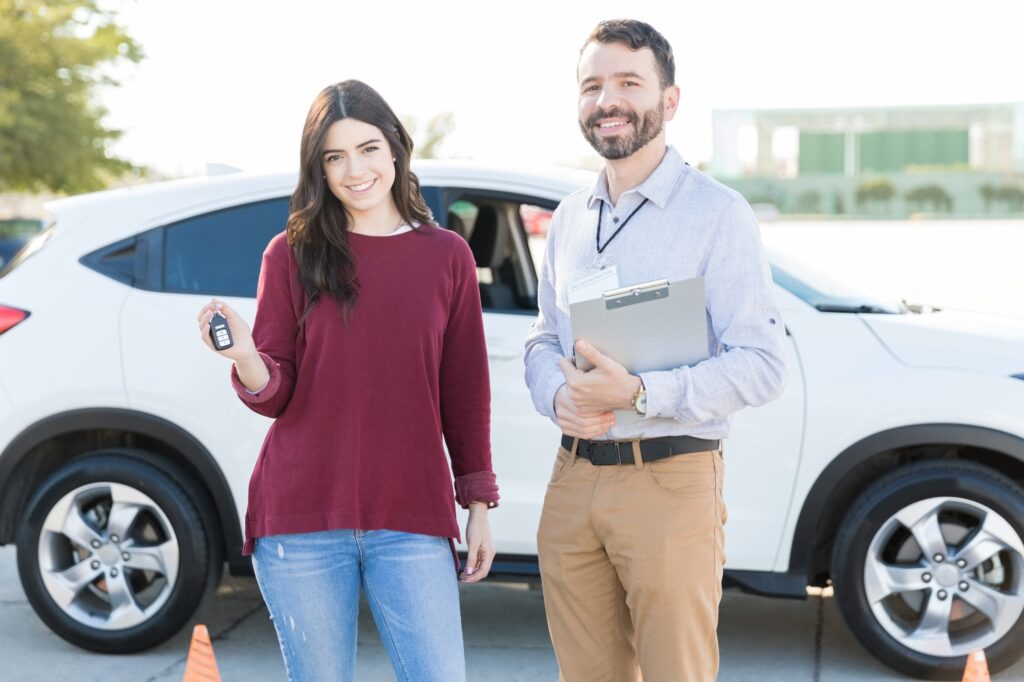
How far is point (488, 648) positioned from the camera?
5.06 meters

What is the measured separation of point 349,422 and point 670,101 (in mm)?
987

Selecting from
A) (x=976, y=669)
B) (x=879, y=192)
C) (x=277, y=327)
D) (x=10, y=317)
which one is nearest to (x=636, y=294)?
(x=277, y=327)

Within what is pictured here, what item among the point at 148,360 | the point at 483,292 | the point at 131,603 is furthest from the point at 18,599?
the point at 483,292

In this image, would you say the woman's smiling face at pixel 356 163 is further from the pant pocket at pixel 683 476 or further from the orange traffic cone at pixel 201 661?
the orange traffic cone at pixel 201 661

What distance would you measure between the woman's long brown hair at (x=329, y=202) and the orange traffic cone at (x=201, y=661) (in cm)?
115

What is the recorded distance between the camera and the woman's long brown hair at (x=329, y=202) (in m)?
2.65

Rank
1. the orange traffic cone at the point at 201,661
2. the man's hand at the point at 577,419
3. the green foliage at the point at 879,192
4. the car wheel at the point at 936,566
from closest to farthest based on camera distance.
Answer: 1. the man's hand at the point at 577,419
2. the orange traffic cone at the point at 201,661
3. the car wheel at the point at 936,566
4. the green foliage at the point at 879,192

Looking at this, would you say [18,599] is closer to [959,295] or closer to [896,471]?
[896,471]

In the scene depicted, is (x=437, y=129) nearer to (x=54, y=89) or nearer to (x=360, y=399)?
(x=54, y=89)

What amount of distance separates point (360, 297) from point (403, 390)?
0.68ft

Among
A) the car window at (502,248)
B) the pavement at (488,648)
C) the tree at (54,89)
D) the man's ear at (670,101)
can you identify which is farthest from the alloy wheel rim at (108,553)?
the tree at (54,89)

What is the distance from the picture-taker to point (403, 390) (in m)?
2.66

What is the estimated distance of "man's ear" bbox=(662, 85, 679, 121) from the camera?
2.85 m

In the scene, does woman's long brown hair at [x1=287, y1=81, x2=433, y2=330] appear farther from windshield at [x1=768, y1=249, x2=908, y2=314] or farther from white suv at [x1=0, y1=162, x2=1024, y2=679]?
windshield at [x1=768, y1=249, x2=908, y2=314]
